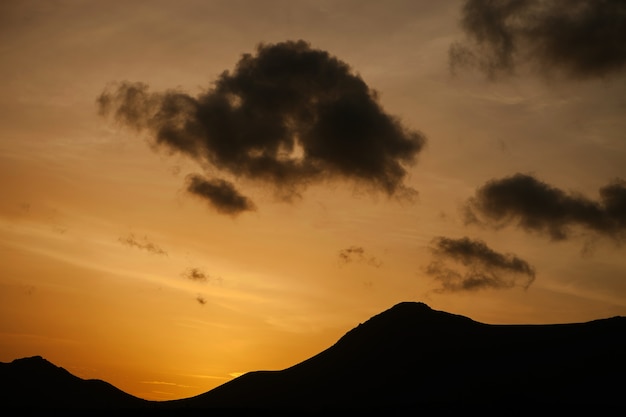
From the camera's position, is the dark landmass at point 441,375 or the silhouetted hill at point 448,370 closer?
the dark landmass at point 441,375

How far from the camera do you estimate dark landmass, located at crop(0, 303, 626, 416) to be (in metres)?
115

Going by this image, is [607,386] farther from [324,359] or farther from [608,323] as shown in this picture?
[324,359]

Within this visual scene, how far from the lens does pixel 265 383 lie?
189m

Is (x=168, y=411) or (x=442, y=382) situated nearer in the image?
(x=168, y=411)

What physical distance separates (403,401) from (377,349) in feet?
131

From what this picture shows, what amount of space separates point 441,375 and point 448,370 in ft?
8.20

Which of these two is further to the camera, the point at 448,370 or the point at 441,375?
the point at 448,370

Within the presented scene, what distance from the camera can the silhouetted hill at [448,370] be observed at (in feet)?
409

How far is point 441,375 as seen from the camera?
15512cm

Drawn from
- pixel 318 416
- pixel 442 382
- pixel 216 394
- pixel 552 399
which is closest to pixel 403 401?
pixel 442 382

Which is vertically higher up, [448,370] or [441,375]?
[448,370]

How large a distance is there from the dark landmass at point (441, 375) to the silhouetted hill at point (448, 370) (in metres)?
0.23

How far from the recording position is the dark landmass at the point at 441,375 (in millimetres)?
115188

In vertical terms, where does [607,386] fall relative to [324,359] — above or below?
below
